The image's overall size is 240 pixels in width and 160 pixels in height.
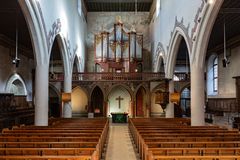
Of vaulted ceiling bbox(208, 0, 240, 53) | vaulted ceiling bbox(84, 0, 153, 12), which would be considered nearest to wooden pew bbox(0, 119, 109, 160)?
vaulted ceiling bbox(208, 0, 240, 53)

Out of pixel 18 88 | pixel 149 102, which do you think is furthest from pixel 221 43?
pixel 18 88

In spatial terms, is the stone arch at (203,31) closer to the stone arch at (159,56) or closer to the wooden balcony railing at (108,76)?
the stone arch at (159,56)

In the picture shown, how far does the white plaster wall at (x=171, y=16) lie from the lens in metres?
14.2

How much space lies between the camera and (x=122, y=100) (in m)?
28.5

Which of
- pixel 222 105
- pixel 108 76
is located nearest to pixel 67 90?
pixel 108 76

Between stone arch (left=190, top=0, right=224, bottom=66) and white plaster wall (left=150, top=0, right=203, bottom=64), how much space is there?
92 centimetres

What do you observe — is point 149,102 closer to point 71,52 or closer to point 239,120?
point 71,52

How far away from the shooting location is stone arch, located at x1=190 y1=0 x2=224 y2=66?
11586 millimetres

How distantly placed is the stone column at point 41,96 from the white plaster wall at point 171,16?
7.22m

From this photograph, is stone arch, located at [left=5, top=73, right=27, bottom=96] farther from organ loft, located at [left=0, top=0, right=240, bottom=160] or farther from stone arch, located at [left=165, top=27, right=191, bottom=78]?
stone arch, located at [left=165, top=27, right=191, bottom=78]

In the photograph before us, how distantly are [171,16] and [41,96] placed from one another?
10.1 meters

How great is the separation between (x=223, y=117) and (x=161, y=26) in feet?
27.0

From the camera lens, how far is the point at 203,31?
12547 millimetres

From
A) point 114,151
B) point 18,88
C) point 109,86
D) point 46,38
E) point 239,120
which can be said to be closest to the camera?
point 114,151
